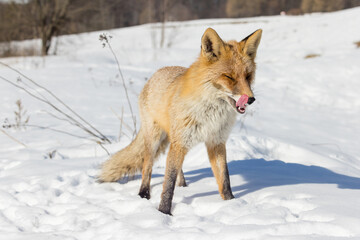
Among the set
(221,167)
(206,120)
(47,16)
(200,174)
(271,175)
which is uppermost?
(47,16)

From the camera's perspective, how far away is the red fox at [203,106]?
7.55ft

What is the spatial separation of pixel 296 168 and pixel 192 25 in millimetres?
23510

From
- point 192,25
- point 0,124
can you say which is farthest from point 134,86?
point 192,25

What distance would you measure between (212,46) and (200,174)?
1674 mm

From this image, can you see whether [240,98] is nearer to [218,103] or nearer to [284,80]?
[218,103]

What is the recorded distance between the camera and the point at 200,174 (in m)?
3.61

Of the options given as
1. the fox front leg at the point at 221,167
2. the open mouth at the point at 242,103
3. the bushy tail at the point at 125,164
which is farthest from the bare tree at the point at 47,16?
the open mouth at the point at 242,103

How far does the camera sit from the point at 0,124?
5.23 m

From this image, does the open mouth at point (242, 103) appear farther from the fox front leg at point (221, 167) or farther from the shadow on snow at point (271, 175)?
the shadow on snow at point (271, 175)

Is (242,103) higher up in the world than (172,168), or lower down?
higher up

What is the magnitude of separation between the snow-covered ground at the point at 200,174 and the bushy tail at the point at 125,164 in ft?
0.33

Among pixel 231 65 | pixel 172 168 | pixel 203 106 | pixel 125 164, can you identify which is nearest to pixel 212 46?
pixel 231 65

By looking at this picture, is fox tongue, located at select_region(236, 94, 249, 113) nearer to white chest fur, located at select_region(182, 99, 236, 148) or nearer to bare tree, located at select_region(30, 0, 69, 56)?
white chest fur, located at select_region(182, 99, 236, 148)

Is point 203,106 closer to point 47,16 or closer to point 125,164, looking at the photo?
point 125,164
